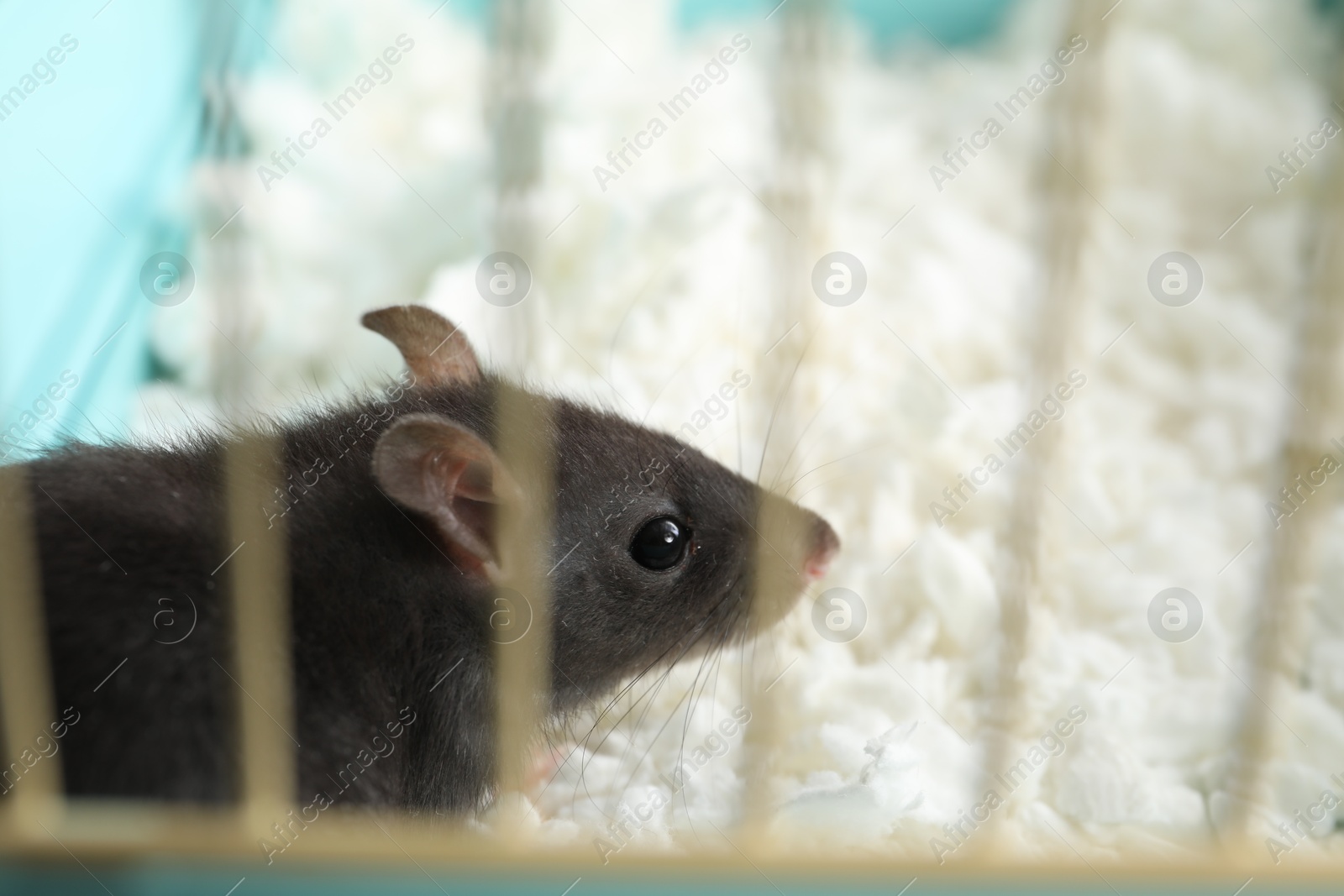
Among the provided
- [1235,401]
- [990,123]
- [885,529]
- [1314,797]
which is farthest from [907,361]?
[1314,797]

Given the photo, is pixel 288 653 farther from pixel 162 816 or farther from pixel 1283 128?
pixel 1283 128

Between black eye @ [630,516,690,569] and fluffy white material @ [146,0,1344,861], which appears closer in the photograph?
black eye @ [630,516,690,569]

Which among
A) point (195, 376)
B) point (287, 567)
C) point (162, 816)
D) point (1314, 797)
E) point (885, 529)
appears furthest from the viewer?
point (195, 376)

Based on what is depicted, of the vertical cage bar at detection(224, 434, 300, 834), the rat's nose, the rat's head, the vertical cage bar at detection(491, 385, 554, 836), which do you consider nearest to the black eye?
the rat's head

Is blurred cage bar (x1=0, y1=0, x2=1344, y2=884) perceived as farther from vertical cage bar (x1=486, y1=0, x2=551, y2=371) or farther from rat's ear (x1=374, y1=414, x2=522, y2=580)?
rat's ear (x1=374, y1=414, x2=522, y2=580)

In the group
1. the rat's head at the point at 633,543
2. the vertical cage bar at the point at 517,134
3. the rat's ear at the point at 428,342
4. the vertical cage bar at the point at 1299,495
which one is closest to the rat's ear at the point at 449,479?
the rat's head at the point at 633,543

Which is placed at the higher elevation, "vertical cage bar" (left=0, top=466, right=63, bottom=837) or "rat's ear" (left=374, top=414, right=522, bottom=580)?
"rat's ear" (left=374, top=414, right=522, bottom=580)

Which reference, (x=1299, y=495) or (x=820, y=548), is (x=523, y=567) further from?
(x=1299, y=495)
